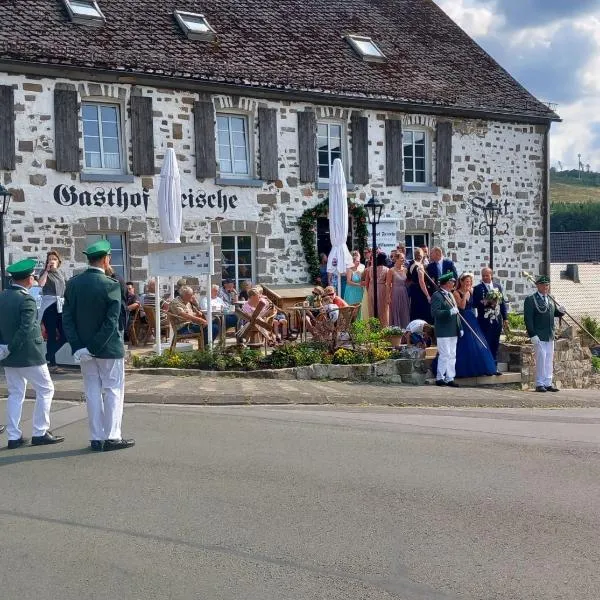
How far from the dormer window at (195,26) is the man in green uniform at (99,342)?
1421 cm

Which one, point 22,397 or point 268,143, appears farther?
point 268,143

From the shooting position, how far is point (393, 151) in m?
24.0

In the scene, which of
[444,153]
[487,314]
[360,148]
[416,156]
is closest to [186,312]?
[487,314]

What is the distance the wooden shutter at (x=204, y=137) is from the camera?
69.3 ft

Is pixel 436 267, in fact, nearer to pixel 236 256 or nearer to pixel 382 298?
pixel 382 298

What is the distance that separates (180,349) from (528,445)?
792 cm

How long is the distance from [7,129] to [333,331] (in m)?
8.03

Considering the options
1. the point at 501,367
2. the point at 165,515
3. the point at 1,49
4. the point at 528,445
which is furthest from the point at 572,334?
the point at 165,515

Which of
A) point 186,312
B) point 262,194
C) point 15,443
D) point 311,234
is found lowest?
point 15,443

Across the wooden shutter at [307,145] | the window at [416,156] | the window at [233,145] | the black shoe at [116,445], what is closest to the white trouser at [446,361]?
the black shoe at [116,445]

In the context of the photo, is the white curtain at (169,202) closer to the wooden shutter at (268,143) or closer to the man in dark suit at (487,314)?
the man in dark suit at (487,314)

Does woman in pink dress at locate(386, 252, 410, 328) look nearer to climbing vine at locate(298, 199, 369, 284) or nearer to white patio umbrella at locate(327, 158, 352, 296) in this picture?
white patio umbrella at locate(327, 158, 352, 296)

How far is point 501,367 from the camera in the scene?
659 inches

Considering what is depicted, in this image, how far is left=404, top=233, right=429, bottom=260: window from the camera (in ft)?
81.0
